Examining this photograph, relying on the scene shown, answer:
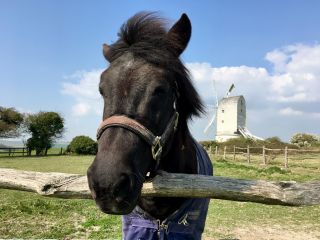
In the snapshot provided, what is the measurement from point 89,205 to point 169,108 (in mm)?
8441

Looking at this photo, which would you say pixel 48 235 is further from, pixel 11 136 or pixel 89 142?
pixel 11 136

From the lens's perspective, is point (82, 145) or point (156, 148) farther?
Result: point (82, 145)

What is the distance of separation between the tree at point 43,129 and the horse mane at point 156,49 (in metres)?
48.2

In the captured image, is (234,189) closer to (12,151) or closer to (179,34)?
(179,34)

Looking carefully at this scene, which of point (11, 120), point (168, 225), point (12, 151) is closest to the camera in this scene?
point (168, 225)

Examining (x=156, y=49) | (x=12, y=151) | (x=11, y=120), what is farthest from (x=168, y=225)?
(x=11, y=120)

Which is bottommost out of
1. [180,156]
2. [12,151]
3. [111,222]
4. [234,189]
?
[111,222]

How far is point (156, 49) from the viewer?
2.77m

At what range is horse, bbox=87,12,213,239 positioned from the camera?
6.98 ft

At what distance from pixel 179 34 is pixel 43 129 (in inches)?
1951

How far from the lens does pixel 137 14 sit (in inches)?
124

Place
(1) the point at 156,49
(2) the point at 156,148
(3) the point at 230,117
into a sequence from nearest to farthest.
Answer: (2) the point at 156,148, (1) the point at 156,49, (3) the point at 230,117

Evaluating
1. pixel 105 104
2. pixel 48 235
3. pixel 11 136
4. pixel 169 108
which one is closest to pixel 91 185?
pixel 105 104

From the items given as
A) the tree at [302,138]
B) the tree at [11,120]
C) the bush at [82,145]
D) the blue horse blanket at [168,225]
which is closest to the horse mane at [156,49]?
the blue horse blanket at [168,225]
